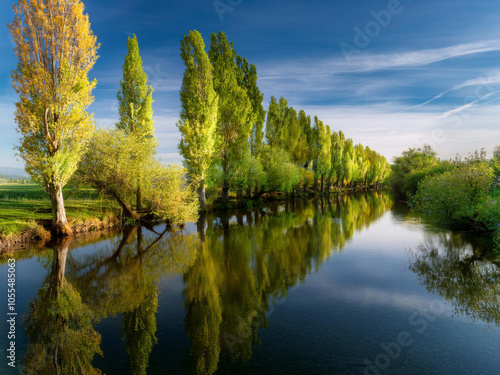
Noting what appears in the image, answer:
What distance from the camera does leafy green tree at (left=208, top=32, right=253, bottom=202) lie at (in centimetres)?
3444

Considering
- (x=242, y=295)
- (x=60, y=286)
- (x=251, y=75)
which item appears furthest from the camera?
(x=251, y=75)

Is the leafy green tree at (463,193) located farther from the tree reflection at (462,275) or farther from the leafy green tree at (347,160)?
the leafy green tree at (347,160)

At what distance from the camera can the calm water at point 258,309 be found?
6613mm

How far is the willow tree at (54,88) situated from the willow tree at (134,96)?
31.5 ft

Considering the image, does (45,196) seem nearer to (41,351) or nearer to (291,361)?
(41,351)

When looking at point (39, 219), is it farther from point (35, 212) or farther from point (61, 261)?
point (61, 261)

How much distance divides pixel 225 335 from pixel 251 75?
1539 inches

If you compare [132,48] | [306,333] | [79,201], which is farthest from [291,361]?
[132,48]

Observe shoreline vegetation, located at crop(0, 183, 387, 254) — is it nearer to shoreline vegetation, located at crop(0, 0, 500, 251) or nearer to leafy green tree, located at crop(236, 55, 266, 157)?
shoreline vegetation, located at crop(0, 0, 500, 251)

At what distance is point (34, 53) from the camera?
1841 cm

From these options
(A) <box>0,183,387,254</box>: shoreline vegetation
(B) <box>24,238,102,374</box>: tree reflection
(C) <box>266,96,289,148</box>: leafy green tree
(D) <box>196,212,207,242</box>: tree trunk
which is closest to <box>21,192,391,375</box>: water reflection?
(B) <box>24,238,102,374</box>: tree reflection

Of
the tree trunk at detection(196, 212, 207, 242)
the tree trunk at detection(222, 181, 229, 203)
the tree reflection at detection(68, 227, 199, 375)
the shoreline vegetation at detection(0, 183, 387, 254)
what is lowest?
the tree reflection at detection(68, 227, 199, 375)

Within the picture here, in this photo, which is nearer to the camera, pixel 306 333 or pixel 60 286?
pixel 306 333

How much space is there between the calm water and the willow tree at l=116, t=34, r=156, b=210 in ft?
53.9
